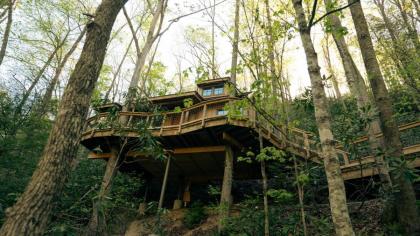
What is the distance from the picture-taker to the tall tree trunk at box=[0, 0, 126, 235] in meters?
2.70

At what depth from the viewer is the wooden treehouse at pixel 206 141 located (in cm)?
780

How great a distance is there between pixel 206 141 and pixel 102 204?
5.56 metres

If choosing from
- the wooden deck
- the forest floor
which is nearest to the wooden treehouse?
the wooden deck

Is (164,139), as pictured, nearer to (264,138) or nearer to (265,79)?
(264,138)

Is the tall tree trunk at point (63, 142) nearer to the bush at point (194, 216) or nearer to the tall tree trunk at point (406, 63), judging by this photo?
the bush at point (194, 216)

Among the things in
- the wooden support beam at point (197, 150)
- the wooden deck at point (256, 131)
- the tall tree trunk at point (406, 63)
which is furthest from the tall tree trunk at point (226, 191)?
the tall tree trunk at point (406, 63)

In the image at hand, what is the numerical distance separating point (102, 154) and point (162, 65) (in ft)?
40.8

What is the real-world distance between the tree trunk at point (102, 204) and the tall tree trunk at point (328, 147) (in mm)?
3378

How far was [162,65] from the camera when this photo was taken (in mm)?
21953

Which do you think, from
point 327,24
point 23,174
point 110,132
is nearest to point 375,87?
point 327,24

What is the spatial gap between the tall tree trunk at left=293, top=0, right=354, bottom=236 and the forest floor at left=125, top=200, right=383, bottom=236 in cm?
231

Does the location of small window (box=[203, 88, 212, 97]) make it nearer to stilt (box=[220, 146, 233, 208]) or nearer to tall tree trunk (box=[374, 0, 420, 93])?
stilt (box=[220, 146, 233, 208])

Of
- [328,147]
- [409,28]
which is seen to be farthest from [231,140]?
[409,28]

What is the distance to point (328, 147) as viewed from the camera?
3.43 meters
